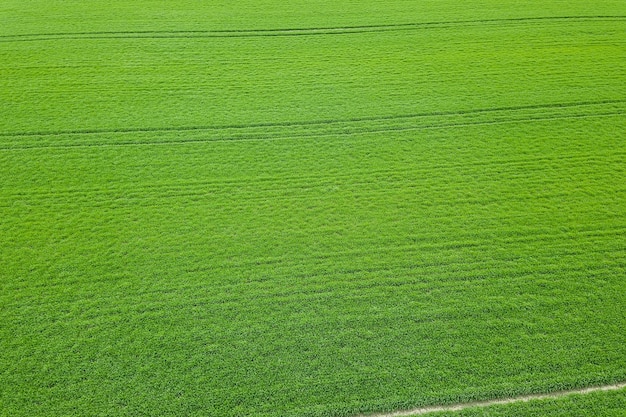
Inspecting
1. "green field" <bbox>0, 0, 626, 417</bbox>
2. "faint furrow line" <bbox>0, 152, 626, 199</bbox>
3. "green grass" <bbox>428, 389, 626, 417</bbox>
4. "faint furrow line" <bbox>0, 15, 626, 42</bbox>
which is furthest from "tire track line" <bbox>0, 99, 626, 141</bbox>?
"green grass" <bbox>428, 389, 626, 417</bbox>

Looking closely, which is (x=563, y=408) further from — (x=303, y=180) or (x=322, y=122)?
(x=322, y=122)

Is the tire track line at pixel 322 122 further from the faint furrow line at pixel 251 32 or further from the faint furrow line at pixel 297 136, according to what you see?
the faint furrow line at pixel 251 32

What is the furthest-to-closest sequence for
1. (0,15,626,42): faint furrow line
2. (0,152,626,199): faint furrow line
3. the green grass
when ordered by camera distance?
(0,15,626,42): faint furrow line
(0,152,626,199): faint furrow line
the green grass

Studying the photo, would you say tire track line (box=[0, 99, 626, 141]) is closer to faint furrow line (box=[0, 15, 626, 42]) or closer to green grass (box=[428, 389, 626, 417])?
faint furrow line (box=[0, 15, 626, 42])

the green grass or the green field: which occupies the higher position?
the green field

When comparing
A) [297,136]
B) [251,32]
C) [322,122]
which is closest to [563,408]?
[297,136]

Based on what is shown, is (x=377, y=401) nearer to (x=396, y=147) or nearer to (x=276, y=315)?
(x=276, y=315)
